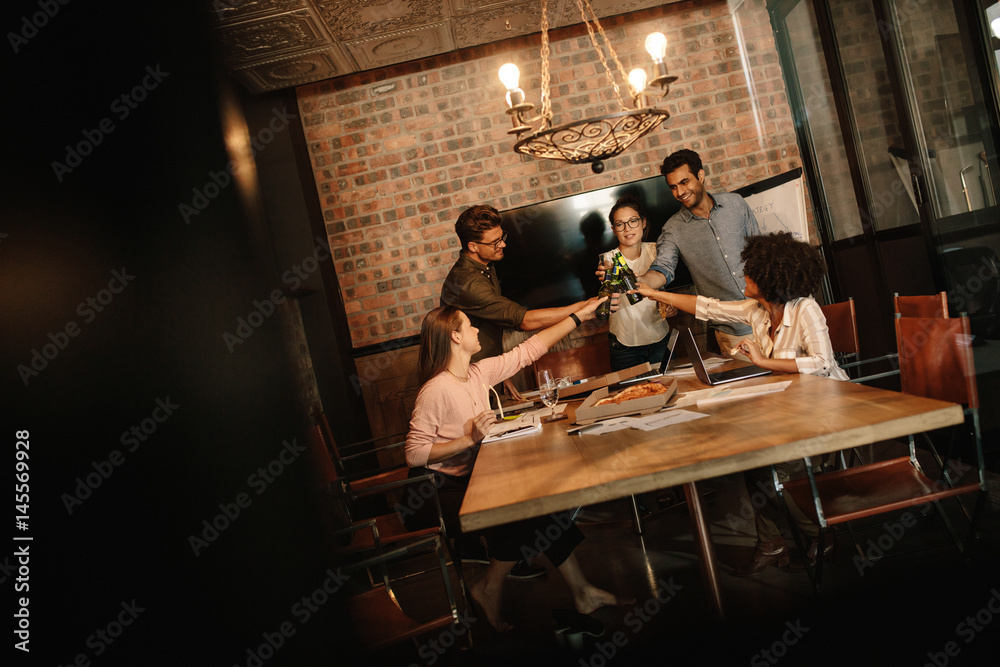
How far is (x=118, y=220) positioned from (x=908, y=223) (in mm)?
3966

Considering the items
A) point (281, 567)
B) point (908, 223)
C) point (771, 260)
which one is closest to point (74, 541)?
point (281, 567)

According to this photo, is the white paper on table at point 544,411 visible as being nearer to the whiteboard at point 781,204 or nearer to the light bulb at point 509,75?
the light bulb at point 509,75

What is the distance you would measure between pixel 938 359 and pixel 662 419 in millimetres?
913

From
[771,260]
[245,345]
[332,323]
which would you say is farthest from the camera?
[332,323]

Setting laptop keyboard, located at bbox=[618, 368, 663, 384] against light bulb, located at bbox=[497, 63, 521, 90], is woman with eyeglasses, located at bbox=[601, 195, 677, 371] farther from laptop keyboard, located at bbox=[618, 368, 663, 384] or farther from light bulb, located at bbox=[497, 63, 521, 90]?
light bulb, located at bbox=[497, 63, 521, 90]

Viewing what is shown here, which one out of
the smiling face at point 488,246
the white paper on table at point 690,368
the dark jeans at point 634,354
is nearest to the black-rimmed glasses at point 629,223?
the dark jeans at point 634,354

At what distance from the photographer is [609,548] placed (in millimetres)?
3168

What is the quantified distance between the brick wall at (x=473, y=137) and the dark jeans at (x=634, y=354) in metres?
1.39

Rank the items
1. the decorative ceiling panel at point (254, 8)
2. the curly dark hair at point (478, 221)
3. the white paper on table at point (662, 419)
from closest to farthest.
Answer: the white paper on table at point (662, 419) → the decorative ceiling panel at point (254, 8) → the curly dark hair at point (478, 221)

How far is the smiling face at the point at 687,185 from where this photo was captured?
3742mm

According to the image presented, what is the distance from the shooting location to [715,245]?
3.84 meters

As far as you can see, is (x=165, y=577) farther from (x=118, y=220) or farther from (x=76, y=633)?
(x=118, y=220)

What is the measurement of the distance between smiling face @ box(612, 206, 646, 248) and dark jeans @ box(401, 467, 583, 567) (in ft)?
6.92

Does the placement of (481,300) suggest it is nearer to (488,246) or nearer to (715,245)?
(488,246)
